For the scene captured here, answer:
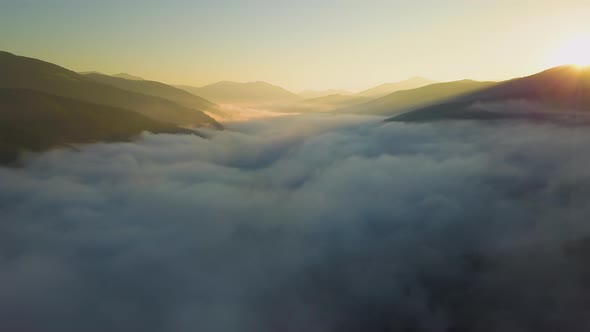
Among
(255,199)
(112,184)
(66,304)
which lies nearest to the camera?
(66,304)

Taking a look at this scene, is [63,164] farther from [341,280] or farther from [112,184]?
[341,280]

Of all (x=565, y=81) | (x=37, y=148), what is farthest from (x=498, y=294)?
(x=37, y=148)

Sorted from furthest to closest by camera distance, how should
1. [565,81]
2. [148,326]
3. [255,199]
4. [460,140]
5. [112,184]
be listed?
[565,81] → [460,140] → [255,199] → [112,184] → [148,326]

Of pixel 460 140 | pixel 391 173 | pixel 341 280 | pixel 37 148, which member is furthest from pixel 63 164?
pixel 460 140

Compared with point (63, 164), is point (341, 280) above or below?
below

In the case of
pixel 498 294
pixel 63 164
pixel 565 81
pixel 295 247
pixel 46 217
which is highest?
pixel 565 81

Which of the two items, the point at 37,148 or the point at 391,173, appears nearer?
the point at 37,148
